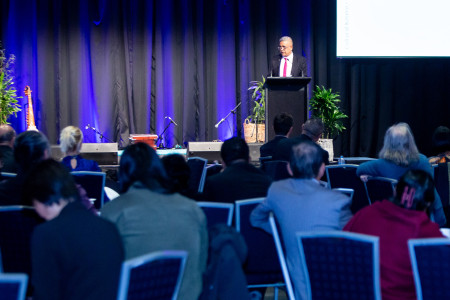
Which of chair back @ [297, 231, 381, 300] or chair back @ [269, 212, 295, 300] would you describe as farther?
chair back @ [269, 212, 295, 300]

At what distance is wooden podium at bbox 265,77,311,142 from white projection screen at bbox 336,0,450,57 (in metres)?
1.58

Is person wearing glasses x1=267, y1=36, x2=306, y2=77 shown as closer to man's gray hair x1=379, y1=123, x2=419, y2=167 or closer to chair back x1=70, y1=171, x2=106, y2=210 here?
man's gray hair x1=379, y1=123, x2=419, y2=167

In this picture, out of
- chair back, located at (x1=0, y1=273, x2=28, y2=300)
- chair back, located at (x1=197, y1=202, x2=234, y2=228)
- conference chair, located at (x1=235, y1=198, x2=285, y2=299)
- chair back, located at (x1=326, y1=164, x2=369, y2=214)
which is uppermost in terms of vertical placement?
chair back, located at (x1=0, y1=273, x2=28, y2=300)

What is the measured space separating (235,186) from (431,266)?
4.43 feet

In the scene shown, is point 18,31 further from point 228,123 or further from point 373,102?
point 373,102

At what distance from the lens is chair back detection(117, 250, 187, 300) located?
5.34 ft

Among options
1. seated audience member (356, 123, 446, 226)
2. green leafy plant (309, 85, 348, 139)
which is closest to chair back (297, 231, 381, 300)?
seated audience member (356, 123, 446, 226)

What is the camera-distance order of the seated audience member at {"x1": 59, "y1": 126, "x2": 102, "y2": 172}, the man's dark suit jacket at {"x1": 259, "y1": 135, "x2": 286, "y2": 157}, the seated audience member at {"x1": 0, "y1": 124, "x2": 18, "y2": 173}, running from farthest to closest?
1. the man's dark suit jacket at {"x1": 259, "y1": 135, "x2": 286, "y2": 157}
2. the seated audience member at {"x1": 0, "y1": 124, "x2": 18, "y2": 173}
3. the seated audience member at {"x1": 59, "y1": 126, "x2": 102, "y2": 172}

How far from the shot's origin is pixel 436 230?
2.18 metres

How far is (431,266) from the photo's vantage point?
192 centimetres

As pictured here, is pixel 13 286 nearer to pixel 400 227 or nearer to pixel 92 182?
pixel 400 227

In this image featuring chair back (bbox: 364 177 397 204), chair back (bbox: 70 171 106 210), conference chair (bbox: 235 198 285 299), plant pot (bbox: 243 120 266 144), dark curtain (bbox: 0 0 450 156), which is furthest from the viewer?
dark curtain (bbox: 0 0 450 156)

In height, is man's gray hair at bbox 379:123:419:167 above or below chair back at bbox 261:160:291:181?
above

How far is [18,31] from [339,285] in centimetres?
795
